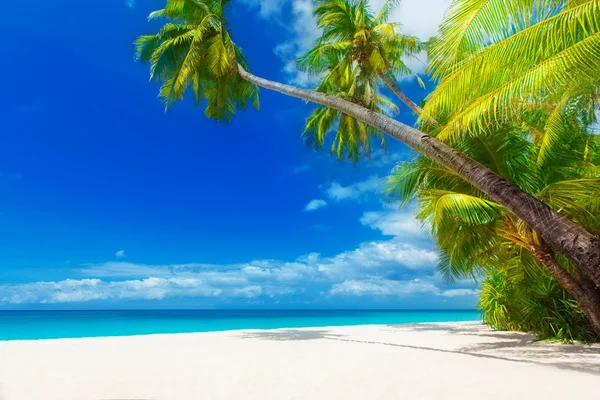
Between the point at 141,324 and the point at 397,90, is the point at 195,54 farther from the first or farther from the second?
the point at 141,324

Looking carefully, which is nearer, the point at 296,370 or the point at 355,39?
the point at 296,370

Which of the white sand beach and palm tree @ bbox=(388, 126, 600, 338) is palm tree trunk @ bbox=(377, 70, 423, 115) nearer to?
palm tree @ bbox=(388, 126, 600, 338)

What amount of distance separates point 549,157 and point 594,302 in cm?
237

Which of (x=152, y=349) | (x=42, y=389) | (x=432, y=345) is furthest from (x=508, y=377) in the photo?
(x=152, y=349)

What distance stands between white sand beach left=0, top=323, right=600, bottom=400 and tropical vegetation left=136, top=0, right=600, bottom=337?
1314 millimetres

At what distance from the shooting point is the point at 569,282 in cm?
644

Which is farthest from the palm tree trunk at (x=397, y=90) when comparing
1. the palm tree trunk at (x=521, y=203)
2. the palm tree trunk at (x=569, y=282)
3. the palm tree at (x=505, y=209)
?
the palm tree trunk at (x=569, y=282)

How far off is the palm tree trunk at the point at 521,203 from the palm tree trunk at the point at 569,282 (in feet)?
4.52

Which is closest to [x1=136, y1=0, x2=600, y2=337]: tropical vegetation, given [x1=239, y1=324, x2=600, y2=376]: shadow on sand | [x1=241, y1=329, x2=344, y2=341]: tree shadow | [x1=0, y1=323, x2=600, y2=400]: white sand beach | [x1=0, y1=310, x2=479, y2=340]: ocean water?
[x1=239, y1=324, x2=600, y2=376]: shadow on sand

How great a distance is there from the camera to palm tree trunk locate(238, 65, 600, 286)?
455 centimetres

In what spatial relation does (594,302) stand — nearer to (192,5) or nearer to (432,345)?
(432,345)

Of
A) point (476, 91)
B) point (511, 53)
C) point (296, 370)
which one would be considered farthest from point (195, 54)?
point (296, 370)

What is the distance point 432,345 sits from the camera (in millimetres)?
7285

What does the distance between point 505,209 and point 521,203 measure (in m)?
1.94
